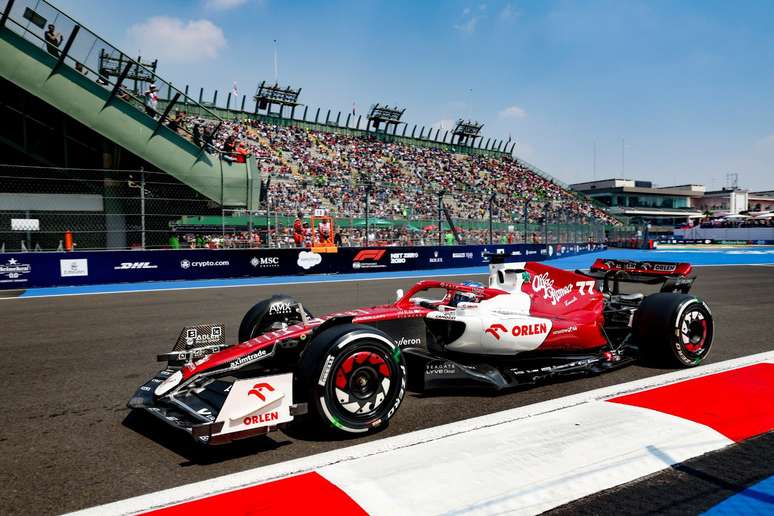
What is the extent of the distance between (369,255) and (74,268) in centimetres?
840

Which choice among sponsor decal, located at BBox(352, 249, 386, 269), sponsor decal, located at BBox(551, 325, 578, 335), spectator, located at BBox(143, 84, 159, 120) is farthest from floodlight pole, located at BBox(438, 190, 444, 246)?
sponsor decal, located at BBox(551, 325, 578, 335)

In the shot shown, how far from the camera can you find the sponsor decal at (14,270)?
42.1 feet

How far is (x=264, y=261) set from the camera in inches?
633

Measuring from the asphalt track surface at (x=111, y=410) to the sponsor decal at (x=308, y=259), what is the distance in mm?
7658

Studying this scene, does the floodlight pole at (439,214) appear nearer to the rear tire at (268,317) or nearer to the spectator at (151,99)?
the spectator at (151,99)

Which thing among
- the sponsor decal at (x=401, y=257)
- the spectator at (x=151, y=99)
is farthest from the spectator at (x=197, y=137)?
the sponsor decal at (x=401, y=257)

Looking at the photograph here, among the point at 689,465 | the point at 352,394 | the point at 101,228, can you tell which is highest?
the point at 101,228

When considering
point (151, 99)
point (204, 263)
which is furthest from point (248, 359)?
point (151, 99)

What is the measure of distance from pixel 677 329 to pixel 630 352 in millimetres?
487

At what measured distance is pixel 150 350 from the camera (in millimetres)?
6055

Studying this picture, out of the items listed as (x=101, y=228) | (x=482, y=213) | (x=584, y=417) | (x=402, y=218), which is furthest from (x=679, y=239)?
(x=584, y=417)

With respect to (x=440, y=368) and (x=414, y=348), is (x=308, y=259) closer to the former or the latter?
(x=414, y=348)

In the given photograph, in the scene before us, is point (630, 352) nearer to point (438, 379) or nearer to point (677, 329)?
point (677, 329)

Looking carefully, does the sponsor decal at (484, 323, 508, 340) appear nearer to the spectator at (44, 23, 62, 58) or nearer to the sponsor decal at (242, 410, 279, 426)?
the sponsor decal at (242, 410, 279, 426)
